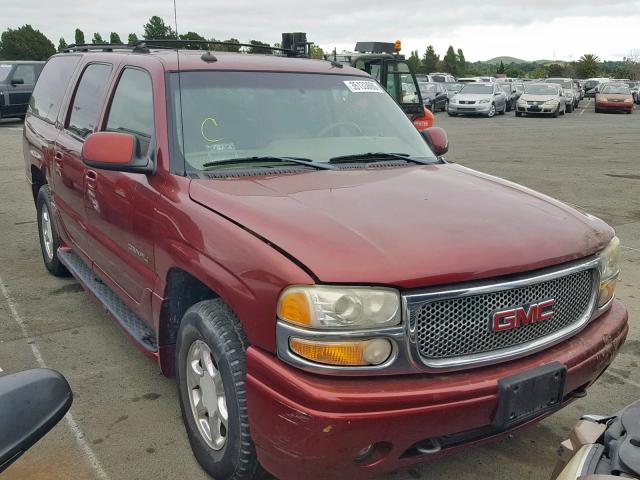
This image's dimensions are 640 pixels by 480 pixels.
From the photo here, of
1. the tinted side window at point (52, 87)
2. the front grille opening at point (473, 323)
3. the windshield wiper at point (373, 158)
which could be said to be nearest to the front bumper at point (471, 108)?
the tinted side window at point (52, 87)

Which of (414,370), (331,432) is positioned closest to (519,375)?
(414,370)

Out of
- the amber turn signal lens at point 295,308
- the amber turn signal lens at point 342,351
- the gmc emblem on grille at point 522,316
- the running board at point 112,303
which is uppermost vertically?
the amber turn signal lens at point 295,308

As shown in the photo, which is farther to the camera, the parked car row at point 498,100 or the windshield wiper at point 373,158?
the parked car row at point 498,100

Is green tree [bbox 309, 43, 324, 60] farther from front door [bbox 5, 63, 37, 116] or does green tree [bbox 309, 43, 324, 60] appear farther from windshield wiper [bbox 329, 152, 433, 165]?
front door [bbox 5, 63, 37, 116]

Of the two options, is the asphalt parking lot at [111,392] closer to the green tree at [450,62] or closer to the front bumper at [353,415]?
the front bumper at [353,415]

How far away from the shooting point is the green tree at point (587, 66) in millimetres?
80875

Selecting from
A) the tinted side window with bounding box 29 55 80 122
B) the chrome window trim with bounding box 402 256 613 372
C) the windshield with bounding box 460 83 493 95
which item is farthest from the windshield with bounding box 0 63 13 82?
the chrome window trim with bounding box 402 256 613 372

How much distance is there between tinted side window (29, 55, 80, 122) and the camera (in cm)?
502

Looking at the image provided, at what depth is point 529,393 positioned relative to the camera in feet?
7.80

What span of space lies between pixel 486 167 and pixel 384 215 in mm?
10687

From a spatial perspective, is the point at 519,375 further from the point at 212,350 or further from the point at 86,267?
the point at 86,267

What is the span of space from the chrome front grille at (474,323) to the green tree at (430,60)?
88.1 m

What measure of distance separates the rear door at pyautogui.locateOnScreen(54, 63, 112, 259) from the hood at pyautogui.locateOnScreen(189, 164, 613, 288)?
1.56 meters

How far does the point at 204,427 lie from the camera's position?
Answer: 289 centimetres
